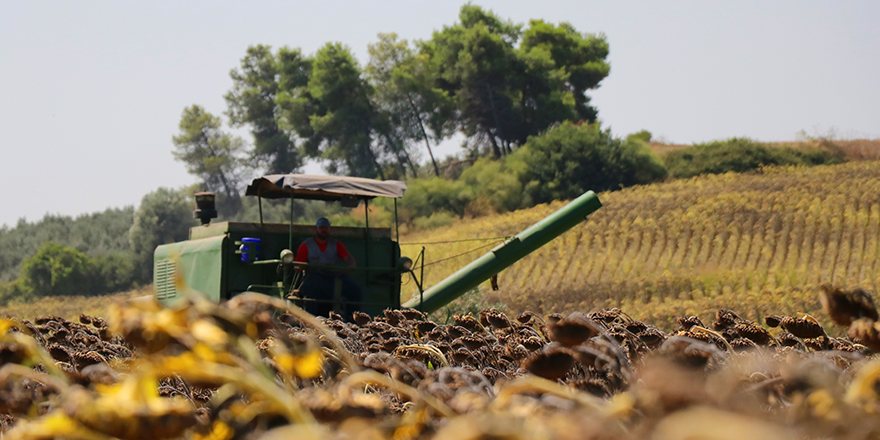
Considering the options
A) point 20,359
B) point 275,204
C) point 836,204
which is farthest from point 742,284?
point 275,204

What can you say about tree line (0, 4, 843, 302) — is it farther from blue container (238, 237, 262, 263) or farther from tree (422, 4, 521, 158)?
blue container (238, 237, 262, 263)

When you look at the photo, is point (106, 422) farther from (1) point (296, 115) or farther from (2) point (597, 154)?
(1) point (296, 115)

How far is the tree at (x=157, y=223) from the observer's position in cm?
5191

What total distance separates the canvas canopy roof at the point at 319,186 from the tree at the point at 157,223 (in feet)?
145

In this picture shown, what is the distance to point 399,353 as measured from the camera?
285 cm

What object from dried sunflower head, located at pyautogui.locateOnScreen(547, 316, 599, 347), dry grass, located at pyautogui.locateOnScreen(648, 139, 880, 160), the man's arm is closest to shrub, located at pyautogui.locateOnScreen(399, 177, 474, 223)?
dry grass, located at pyautogui.locateOnScreen(648, 139, 880, 160)

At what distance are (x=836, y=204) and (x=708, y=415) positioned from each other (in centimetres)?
2807

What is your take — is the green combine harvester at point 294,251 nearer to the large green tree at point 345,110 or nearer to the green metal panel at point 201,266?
the green metal panel at point 201,266

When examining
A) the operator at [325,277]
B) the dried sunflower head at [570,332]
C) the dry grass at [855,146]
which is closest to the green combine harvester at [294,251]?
the operator at [325,277]

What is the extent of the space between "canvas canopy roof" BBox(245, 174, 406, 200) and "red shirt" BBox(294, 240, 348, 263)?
2.02ft

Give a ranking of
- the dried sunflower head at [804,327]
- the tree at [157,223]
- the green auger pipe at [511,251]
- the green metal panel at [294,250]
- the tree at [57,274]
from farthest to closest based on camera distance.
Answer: the tree at [157,223] → the tree at [57,274] → the green auger pipe at [511,251] → the green metal panel at [294,250] → the dried sunflower head at [804,327]

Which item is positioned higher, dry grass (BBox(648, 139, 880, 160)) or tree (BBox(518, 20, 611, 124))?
tree (BBox(518, 20, 611, 124))

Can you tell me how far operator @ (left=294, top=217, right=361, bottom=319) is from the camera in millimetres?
8578

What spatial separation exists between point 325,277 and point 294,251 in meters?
0.84
